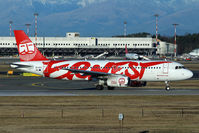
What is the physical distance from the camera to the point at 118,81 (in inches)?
2071

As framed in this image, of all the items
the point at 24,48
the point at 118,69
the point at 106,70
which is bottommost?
the point at 106,70

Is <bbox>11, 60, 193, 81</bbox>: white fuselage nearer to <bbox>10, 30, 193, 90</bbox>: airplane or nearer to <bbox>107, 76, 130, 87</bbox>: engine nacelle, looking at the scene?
<bbox>10, 30, 193, 90</bbox>: airplane

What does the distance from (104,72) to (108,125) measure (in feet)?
86.4

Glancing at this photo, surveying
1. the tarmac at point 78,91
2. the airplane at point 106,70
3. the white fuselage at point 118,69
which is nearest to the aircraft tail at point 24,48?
the airplane at point 106,70

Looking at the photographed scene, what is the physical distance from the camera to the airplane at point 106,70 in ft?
177

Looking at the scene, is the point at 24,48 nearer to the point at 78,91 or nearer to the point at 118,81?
the point at 78,91

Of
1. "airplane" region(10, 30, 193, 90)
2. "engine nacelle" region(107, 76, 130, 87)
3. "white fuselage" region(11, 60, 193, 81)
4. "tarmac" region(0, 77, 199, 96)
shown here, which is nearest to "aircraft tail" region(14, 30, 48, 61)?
"airplane" region(10, 30, 193, 90)

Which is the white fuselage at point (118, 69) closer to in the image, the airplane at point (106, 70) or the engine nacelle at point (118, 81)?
the airplane at point (106, 70)

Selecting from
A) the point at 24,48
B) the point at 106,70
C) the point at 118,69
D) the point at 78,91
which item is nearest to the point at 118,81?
the point at 118,69

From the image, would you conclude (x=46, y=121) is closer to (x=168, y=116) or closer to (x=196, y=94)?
(x=168, y=116)

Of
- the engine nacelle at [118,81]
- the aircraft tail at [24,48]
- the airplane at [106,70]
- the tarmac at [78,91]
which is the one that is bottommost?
the tarmac at [78,91]

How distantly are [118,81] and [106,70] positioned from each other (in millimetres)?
3691

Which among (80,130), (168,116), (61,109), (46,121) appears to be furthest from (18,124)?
(168,116)

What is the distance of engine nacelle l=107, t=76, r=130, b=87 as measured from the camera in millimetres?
52281
